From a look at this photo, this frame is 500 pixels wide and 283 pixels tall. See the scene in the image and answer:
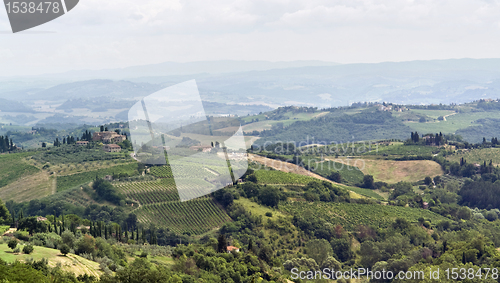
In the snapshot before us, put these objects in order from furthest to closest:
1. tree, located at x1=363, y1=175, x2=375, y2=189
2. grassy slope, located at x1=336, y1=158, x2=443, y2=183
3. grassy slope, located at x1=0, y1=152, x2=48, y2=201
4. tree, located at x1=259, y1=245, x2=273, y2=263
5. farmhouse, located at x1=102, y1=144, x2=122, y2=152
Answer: grassy slope, located at x1=336, y1=158, x2=443, y2=183 < tree, located at x1=363, y1=175, x2=375, y2=189 < farmhouse, located at x1=102, y1=144, x2=122, y2=152 < grassy slope, located at x1=0, y1=152, x2=48, y2=201 < tree, located at x1=259, y1=245, x2=273, y2=263

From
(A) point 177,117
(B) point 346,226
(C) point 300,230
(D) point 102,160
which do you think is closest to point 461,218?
(B) point 346,226

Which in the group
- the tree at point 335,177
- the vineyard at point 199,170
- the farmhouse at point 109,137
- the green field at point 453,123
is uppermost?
the vineyard at point 199,170

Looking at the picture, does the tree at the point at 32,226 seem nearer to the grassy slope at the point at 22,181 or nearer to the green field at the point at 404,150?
the grassy slope at the point at 22,181

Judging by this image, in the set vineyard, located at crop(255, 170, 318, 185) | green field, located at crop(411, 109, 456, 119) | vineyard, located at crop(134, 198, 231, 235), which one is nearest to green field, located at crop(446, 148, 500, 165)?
vineyard, located at crop(255, 170, 318, 185)

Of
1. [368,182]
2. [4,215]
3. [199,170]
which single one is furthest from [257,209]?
[368,182]

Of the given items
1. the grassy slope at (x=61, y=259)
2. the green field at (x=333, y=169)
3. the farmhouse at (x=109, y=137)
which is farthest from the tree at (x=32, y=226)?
the green field at (x=333, y=169)

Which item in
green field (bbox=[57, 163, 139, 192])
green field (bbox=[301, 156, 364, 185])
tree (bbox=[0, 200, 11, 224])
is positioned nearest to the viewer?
tree (bbox=[0, 200, 11, 224])

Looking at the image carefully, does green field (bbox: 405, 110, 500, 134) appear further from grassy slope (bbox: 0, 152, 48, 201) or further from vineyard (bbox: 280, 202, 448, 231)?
grassy slope (bbox: 0, 152, 48, 201)
